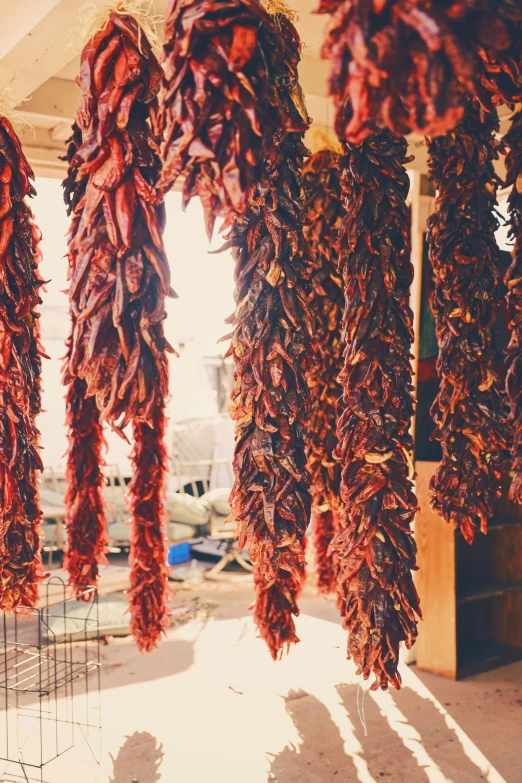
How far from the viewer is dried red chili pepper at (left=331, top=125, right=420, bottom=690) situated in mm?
2074

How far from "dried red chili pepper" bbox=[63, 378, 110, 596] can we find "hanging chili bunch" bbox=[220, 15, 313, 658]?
136 centimetres

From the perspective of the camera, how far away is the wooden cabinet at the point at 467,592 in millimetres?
4805

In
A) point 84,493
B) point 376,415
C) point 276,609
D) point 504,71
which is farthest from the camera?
point 84,493

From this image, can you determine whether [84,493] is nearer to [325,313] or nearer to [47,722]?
[325,313]

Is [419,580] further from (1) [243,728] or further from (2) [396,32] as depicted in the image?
(2) [396,32]

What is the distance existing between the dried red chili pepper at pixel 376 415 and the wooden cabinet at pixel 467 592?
264 cm

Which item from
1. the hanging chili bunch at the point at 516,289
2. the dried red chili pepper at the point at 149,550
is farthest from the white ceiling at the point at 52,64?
the dried red chili pepper at the point at 149,550

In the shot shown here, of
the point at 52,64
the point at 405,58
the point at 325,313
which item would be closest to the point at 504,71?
the point at 405,58

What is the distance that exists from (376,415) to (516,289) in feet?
1.95

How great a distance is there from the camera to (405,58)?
0.94m

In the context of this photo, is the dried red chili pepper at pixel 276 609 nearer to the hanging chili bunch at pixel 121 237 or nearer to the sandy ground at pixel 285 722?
the sandy ground at pixel 285 722

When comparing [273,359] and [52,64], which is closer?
[273,359]

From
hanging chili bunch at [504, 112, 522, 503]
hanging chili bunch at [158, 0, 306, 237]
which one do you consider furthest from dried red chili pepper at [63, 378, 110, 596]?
hanging chili bunch at [158, 0, 306, 237]

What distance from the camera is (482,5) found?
0.97m
